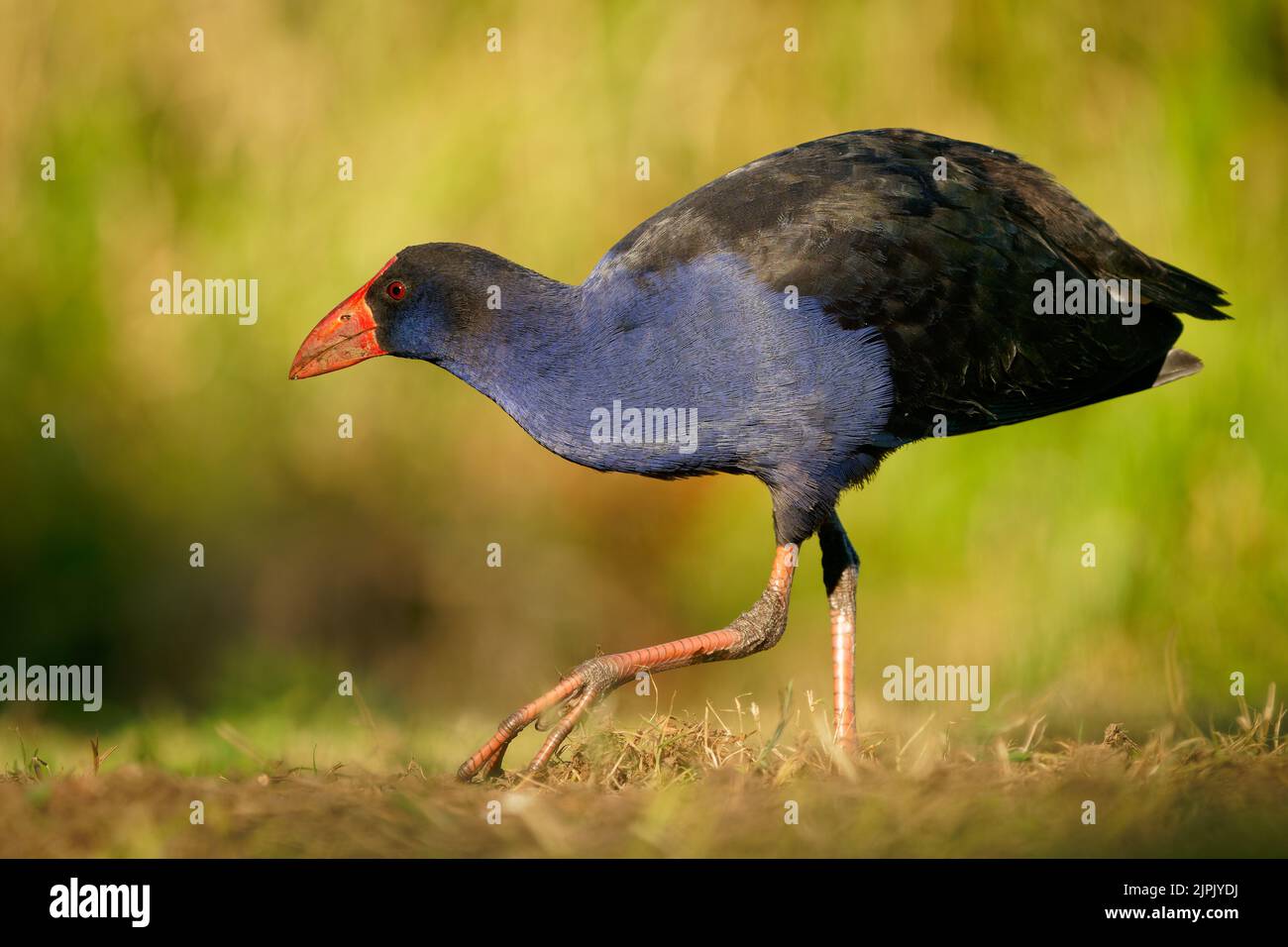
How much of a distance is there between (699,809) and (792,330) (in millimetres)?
1067

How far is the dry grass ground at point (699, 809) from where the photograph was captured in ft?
7.83

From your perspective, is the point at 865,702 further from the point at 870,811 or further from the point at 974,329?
the point at 870,811

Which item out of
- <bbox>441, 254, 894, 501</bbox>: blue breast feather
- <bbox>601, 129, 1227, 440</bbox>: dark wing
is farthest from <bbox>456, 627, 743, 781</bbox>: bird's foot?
<bbox>601, 129, 1227, 440</bbox>: dark wing

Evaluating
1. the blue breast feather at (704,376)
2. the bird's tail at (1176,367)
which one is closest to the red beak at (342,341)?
the blue breast feather at (704,376)

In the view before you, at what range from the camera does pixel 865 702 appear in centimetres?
386

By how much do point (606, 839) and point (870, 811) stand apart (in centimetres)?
46

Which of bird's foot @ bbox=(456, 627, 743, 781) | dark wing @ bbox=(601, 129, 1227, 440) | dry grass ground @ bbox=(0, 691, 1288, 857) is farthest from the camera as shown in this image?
dark wing @ bbox=(601, 129, 1227, 440)

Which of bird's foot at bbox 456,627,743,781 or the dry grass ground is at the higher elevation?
bird's foot at bbox 456,627,743,781

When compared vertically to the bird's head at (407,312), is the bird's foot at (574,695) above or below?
below

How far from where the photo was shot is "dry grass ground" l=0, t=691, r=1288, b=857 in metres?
2.39

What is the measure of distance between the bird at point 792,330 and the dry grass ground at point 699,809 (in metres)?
0.35

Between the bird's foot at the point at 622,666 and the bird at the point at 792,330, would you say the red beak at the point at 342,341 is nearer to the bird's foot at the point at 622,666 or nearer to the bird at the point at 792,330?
the bird at the point at 792,330

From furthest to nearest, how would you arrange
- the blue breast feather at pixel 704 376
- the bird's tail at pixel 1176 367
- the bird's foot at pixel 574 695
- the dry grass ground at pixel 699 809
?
the bird's tail at pixel 1176 367
the blue breast feather at pixel 704 376
the bird's foot at pixel 574 695
the dry grass ground at pixel 699 809

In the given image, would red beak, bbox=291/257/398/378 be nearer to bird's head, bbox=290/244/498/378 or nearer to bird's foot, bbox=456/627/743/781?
bird's head, bbox=290/244/498/378
